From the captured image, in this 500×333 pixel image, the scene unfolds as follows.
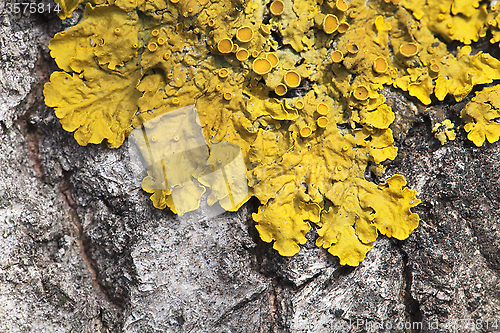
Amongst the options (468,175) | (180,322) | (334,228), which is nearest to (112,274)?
(180,322)

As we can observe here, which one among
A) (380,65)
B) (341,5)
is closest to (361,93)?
(380,65)

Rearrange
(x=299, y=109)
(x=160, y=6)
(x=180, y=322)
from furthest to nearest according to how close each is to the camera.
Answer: (x=180, y=322) → (x=299, y=109) → (x=160, y=6)

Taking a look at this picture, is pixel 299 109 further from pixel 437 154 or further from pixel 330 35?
pixel 437 154

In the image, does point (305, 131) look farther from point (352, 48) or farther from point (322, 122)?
point (352, 48)

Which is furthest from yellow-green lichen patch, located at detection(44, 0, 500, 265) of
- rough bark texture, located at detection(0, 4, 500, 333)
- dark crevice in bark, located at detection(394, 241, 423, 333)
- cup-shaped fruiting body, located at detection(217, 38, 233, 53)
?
dark crevice in bark, located at detection(394, 241, 423, 333)

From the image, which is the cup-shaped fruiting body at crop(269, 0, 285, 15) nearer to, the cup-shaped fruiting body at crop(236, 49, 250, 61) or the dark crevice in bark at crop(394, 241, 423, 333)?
the cup-shaped fruiting body at crop(236, 49, 250, 61)

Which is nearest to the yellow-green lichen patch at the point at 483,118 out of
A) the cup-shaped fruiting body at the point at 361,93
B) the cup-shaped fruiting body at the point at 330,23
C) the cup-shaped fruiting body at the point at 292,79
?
the cup-shaped fruiting body at the point at 361,93

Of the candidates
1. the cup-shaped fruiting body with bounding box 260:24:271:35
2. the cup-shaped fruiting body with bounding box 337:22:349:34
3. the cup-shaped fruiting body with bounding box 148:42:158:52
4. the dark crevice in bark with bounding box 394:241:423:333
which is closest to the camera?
the cup-shaped fruiting body with bounding box 148:42:158:52

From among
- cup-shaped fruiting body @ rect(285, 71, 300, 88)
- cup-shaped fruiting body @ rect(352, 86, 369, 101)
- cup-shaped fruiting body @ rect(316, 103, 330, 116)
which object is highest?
cup-shaped fruiting body @ rect(285, 71, 300, 88)
